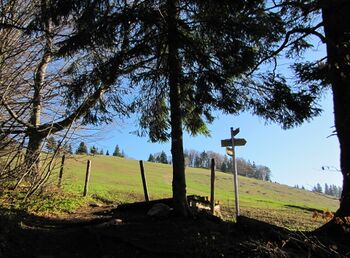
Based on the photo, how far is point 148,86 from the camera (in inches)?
377

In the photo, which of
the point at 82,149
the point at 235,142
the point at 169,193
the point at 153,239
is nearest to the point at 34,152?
the point at 82,149

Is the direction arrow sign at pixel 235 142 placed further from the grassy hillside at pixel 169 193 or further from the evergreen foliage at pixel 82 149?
the evergreen foliage at pixel 82 149

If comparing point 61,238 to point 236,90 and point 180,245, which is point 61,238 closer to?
point 180,245

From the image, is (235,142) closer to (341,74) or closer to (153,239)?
(341,74)

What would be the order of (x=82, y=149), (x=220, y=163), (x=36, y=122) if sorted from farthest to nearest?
(x=220, y=163) → (x=82, y=149) → (x=36, y=122)

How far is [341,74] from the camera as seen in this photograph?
677 centimetres

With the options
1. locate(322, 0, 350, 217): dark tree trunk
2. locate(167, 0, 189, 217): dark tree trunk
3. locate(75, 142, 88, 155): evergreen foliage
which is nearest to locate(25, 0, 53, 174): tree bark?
locate(75, 142, 88, 155): evergreen foliage

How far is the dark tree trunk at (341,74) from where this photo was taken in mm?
6543

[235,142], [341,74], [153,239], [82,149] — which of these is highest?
[341,74]

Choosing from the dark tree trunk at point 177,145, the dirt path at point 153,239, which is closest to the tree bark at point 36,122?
the dirt path at point 153,239

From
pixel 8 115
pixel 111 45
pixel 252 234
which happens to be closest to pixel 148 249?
pixel 252 234

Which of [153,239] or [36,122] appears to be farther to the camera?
[36,122]

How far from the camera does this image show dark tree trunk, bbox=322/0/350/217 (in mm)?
6543

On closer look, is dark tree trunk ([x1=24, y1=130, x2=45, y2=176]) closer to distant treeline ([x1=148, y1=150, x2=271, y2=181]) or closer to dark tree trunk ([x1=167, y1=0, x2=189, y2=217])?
dark tree trunk ([x1=167, y1=0, x2=189, y2=217])
